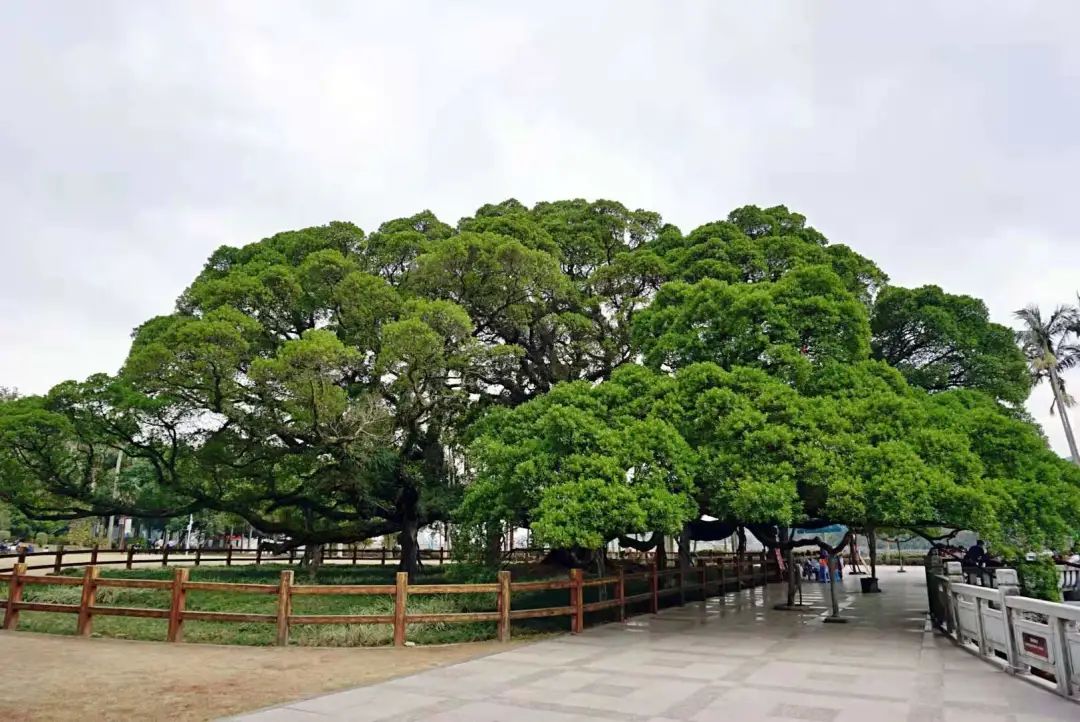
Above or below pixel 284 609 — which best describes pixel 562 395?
above

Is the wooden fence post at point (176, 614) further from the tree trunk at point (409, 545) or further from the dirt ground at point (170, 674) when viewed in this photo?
the tree trunk at point (409, 545)

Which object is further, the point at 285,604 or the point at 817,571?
the point at 817,571

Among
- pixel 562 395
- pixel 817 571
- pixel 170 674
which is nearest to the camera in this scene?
→ pixel 170 674

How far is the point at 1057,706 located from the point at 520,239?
49.9 ft

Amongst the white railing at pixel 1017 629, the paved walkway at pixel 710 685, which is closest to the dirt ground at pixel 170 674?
the paved walkway at pixel 710 685

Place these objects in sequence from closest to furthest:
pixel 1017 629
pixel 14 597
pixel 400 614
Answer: pixel 1017 629 → pixel 400 614 → pixel 14 597

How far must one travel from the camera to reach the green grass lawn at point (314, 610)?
9.90m

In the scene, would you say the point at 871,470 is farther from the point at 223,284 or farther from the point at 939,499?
the point at 223,284

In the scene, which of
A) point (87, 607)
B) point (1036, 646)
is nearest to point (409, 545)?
point (87, 607)

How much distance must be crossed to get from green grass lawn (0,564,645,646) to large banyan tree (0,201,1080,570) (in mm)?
1667

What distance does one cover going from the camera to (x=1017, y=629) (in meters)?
7.46

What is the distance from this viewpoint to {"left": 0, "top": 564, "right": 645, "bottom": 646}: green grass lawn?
9.90 meters

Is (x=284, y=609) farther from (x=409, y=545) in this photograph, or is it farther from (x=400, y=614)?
(x=409, y=545)

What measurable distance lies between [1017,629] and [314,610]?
40.0ft
